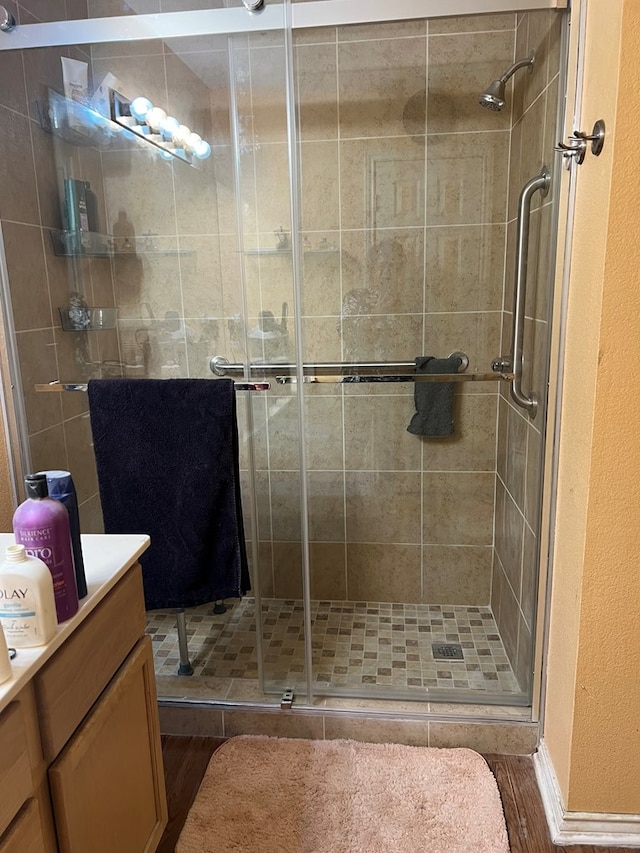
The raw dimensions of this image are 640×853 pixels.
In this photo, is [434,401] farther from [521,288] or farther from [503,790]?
[503,790]

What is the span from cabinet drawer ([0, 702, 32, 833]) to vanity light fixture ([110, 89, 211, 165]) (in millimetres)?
1868

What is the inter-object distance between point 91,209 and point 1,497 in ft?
3.31

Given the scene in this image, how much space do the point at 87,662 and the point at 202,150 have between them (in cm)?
175

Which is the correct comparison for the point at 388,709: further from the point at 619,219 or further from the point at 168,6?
the point at 168,6

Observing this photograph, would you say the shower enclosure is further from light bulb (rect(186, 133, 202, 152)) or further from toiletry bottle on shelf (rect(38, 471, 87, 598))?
toiletry bottle on shelf (rect(38, 471, 87, 598))

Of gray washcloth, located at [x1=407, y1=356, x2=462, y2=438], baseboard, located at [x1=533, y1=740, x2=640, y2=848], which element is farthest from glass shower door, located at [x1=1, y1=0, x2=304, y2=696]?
baseboard, located at [x1=533, y1=740, x2=640, y2=848]

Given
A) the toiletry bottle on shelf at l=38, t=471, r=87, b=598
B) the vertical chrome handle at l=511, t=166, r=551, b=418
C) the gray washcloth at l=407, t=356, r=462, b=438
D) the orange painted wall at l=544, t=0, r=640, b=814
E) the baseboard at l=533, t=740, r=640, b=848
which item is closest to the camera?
the toiletry bottle on shelf at l=38, t=471, r=87, b=598

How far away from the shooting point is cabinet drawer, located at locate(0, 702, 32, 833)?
87 cm

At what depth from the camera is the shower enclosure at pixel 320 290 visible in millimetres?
1847

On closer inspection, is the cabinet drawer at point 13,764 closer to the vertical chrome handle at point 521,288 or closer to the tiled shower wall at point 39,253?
the tiled shower wall at point 39,253

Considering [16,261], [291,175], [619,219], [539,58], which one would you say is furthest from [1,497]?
[539,58]

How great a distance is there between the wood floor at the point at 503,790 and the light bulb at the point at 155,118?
2008 millimetres

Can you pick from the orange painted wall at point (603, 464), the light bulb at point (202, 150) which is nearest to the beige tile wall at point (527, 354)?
the orange painted wall at point (603, 464)

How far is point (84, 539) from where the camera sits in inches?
54.6
